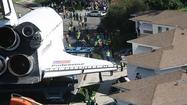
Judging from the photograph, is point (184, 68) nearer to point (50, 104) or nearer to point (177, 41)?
point (177, 41)

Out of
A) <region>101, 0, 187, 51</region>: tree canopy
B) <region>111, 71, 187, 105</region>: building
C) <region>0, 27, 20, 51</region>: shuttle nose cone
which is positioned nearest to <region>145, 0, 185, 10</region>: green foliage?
<region>101, 0, 187, 51</region>: tree canopy

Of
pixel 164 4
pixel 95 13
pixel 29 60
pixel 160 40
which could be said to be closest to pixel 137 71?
pixel 160 40

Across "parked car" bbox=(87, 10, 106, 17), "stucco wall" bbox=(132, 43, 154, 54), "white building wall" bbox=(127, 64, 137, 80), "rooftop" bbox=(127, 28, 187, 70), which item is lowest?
"parked car" bbox=(87, 10, 106, 17)

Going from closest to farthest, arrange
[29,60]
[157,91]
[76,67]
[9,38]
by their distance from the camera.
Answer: [157,91], [9,38], [29,60], [76,67]

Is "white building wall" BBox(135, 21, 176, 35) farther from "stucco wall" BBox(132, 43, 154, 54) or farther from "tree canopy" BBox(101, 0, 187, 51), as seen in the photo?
"stucco wall" BBox(132, 43, 154, 54)

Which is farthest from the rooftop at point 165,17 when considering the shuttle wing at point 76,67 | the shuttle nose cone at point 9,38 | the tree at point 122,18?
the shuttle nose cone at point 9,38

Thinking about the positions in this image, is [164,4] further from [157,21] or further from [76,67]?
[76,67]

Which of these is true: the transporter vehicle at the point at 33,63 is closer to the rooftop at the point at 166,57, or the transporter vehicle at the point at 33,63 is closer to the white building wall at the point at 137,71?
the white building wall at the point at 137,71
